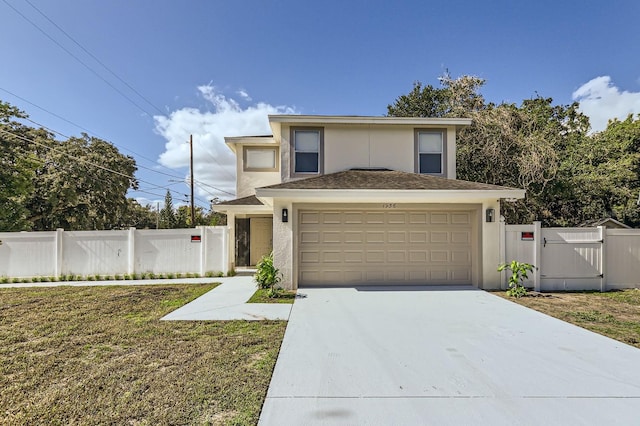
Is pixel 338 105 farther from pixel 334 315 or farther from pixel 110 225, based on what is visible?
pixel 110 225

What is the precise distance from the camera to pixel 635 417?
2775 mm

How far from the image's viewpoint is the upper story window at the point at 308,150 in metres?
10.0

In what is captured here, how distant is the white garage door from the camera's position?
28.4ft

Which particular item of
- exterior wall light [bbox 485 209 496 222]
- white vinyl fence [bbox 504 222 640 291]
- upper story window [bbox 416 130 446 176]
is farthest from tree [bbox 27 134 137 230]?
white vinyl fence [bbox 504 222 640 291]

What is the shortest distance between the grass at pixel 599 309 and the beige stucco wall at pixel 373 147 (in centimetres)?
476

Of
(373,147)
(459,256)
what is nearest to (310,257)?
(459,256)

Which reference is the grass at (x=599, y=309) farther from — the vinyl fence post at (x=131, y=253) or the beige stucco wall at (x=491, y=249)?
the vinyl fence post at (x=131, y=253)

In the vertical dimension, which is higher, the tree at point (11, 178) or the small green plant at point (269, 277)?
the tree at point (11, 178)

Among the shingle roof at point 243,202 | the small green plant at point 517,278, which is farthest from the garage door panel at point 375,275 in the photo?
the shingle roof at point 243,202

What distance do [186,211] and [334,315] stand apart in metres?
36.4

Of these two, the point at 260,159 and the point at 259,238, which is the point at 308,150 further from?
the point at 259,238

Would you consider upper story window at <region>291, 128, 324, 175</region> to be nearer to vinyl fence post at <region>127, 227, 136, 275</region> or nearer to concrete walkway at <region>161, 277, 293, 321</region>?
concrete walkway at <region>161, 277, 293, 321</region>

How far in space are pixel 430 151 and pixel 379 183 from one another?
10.8 ft

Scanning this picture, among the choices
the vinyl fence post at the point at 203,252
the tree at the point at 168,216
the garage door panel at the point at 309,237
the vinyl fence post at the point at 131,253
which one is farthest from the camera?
the tree at the point at 168,216
